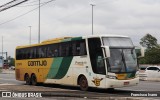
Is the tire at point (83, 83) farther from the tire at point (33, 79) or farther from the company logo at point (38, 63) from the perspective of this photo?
the tire at point (33, 79)

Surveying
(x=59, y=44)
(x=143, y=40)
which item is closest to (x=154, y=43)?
(x=143, y=40)

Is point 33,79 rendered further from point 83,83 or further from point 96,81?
point 96,81

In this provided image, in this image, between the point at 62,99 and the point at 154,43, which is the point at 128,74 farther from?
the point at 154,43

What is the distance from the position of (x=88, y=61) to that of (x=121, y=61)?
222 centimetres

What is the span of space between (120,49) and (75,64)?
3623mm

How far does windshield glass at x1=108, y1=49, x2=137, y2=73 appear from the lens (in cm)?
2036

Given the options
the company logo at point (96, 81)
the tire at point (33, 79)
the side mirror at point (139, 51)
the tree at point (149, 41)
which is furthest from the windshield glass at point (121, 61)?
the tree at point (149, 41)

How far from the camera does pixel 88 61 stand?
862 inches

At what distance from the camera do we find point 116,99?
16203mm

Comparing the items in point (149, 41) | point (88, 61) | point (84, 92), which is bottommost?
point (84, 92)

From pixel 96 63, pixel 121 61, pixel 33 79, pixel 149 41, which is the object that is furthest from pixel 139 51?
pixel 149 41

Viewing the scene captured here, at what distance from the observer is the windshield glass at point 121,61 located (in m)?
20.4

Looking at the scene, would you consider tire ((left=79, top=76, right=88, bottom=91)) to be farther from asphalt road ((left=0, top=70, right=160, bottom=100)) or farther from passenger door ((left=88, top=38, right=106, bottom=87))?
passenger door ((left=88, top=38, right=106, bottom=87))

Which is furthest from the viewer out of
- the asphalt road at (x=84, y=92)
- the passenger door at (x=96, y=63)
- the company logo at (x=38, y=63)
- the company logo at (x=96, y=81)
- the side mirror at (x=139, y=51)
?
the company logo at (x=38, y=63)
